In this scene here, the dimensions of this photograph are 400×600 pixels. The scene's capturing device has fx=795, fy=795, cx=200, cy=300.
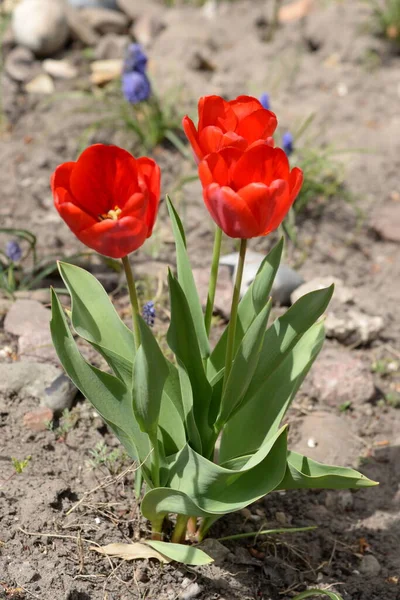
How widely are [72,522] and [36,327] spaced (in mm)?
766

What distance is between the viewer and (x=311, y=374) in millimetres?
2656

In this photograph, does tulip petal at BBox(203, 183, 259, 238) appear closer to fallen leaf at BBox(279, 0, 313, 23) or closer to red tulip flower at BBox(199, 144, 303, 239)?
red tulip flower at BBox(199, 144, 303, 239)

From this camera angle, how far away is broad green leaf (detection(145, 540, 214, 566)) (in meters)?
1.69

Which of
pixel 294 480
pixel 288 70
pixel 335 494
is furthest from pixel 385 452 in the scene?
pixel 288 70

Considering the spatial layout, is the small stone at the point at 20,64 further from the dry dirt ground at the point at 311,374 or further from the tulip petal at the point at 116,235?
the tulip petal at the point at 116,235

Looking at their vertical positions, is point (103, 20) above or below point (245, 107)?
below

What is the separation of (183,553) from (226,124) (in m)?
0.91

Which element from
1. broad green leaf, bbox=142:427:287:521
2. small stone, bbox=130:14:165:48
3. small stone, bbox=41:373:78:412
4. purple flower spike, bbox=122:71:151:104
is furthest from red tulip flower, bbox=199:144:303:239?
small stone, bbox=130:14:165:48

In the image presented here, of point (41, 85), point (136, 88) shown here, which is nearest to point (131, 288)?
point (136, 88)

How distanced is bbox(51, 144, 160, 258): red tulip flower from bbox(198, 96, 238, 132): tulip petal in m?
0.14

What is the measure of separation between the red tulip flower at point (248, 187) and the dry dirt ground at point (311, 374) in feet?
2.72

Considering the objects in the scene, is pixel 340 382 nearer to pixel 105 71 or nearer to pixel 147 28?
pixel 105 71

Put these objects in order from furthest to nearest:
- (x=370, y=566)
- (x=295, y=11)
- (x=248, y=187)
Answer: (x=295, y=11) < (x=370, y=566) < (x=248, y=187)

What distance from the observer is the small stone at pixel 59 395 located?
221 cm
